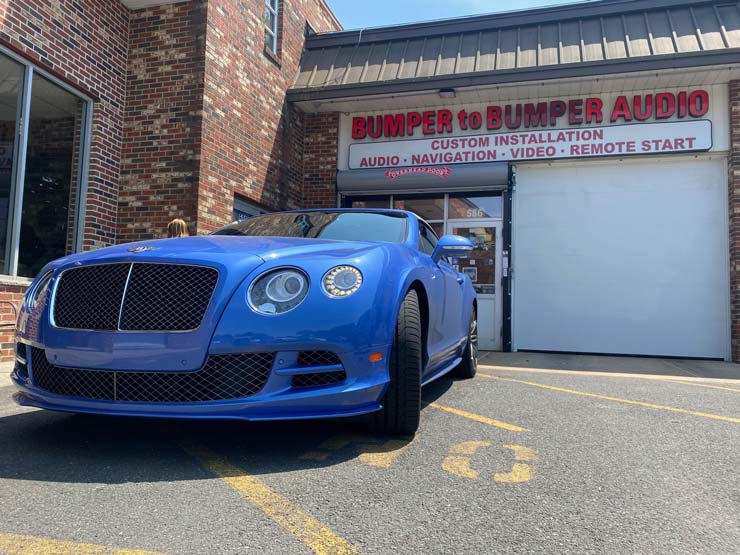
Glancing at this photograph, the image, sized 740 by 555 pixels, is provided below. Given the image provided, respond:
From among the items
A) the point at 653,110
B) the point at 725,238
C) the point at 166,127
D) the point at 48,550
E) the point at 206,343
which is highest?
the point at 653,110

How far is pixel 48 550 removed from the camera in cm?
168

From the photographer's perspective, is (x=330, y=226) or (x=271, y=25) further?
(x=271, y=25)

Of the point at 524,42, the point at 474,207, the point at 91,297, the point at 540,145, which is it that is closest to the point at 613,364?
the point at 474,207

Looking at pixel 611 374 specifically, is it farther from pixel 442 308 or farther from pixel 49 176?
pixel 49 176

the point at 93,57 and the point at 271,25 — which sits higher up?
the point at 271,25

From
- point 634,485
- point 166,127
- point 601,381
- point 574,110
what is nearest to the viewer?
point 634,485

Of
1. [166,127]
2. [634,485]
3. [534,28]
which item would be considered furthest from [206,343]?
[534,28]

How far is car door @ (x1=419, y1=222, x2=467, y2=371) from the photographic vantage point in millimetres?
3572

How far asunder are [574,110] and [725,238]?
3282mm

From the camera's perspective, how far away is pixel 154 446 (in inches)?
106

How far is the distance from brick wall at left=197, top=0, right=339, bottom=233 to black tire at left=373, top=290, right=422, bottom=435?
5.21m

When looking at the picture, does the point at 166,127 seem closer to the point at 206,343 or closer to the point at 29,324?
the point at 29,324

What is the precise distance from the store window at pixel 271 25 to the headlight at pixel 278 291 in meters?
8.12

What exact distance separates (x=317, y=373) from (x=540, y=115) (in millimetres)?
8727
